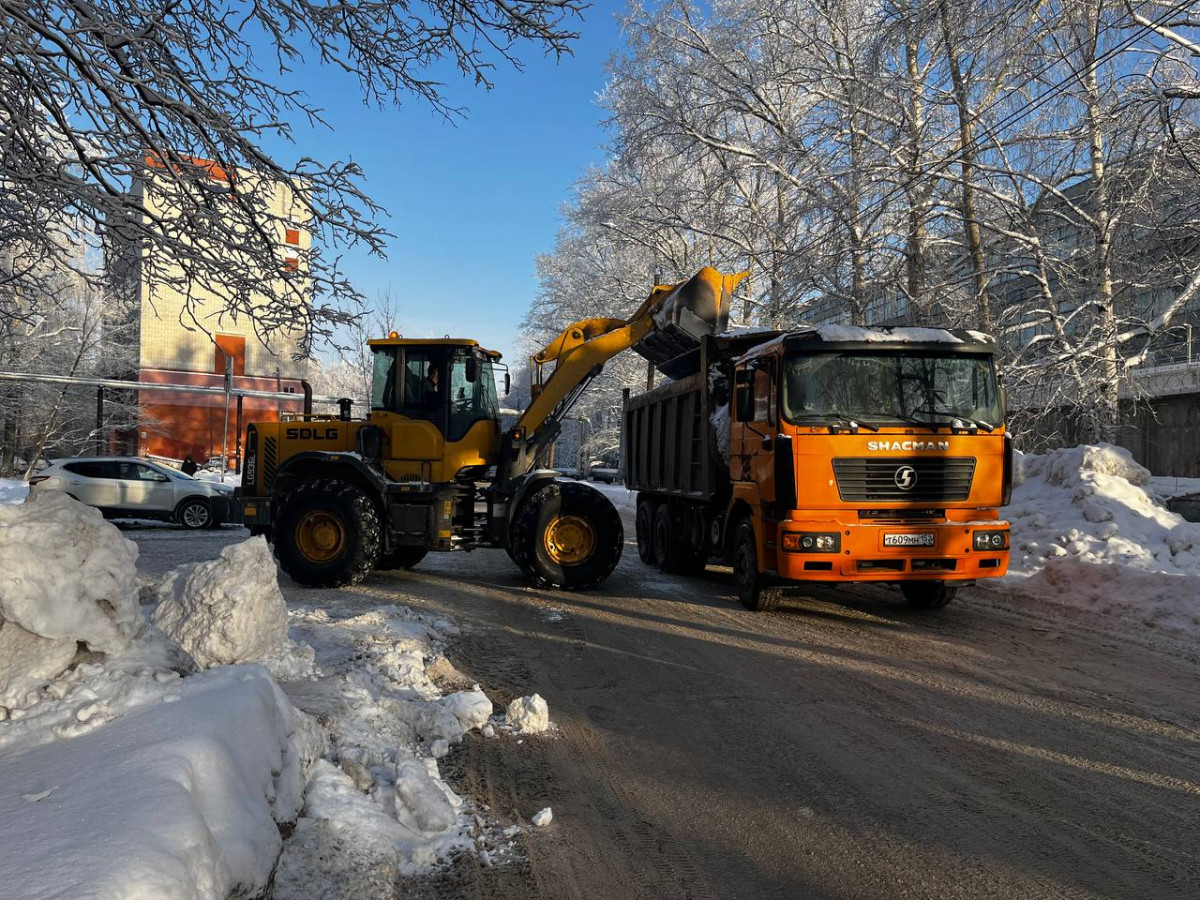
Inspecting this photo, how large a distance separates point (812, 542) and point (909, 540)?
962 mm

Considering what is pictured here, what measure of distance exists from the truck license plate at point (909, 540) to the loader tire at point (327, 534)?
5828mm

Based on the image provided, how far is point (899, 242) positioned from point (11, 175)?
16.9 m

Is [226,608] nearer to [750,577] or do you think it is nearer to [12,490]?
[750,577]

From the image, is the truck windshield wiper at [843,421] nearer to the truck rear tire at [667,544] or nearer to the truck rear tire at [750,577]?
the truck rear tire at [750,577]

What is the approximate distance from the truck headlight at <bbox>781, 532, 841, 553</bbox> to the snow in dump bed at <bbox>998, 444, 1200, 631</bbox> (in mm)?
3182

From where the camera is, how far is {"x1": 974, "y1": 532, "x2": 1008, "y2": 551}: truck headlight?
26.6 feet

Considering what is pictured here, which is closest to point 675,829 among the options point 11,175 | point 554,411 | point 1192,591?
point 11,175

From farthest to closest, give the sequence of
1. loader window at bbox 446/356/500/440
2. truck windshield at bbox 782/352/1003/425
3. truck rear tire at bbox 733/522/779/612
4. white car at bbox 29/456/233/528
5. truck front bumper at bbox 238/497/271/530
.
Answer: white car at bbox 29/456/233/528, truck front bumper at bbox 238/497/271/530, loader window at bbox 446/356/500/440, truck rear tire at bbox 733/522/779/612, truck windshield at bbox 782/352/1003/425

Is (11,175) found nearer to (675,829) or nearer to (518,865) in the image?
(518,865)

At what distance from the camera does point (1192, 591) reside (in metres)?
8.35

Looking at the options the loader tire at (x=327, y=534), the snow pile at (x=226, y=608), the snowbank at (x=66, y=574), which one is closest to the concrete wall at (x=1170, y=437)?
the loader tire at (x=327, y=534)

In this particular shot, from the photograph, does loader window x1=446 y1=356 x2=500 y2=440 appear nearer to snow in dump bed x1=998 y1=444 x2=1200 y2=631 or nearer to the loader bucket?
the loader bucket

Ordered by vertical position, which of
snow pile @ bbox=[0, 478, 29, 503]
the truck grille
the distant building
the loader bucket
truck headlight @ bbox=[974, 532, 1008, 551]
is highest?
the distant building

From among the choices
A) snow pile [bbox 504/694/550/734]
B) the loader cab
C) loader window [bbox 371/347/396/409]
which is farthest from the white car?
snow pile [bbox 504/694/550/734]
